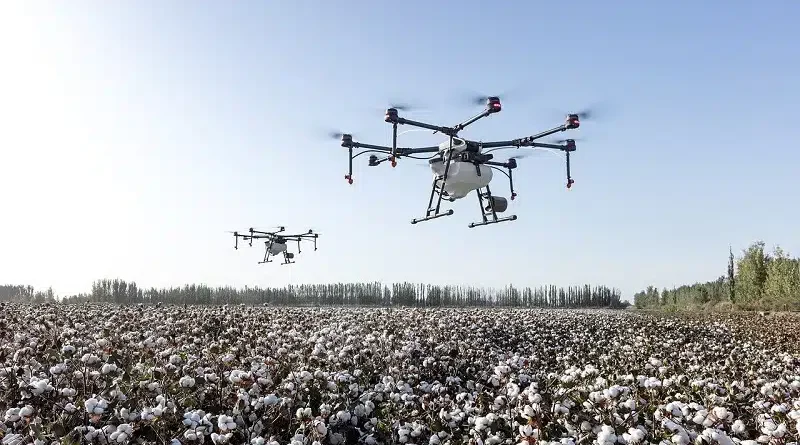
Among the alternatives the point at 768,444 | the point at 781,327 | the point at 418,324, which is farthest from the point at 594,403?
the point at 781,327

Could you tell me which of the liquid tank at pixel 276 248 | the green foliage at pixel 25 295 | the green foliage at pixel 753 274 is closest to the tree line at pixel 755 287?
the green foliage at pixel 753 274

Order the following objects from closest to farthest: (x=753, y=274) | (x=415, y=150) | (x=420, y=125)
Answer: (x=420, y=125)
(x=415, y=150)
(x=753, y=274)

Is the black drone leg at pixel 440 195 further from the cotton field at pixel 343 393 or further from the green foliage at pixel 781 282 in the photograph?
the green foliage at pixel 781 282

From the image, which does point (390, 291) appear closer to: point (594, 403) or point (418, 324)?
point (418, 324)

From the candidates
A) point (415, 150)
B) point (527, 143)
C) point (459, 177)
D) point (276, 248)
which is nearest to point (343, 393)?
point (459, 177)

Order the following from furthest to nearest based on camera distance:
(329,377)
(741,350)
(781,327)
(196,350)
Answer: (781,327) → (741,350) → (196,350) → (329,377)

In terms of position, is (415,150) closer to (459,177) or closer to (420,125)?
(459,177)

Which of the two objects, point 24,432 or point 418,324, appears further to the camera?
point 418,324
